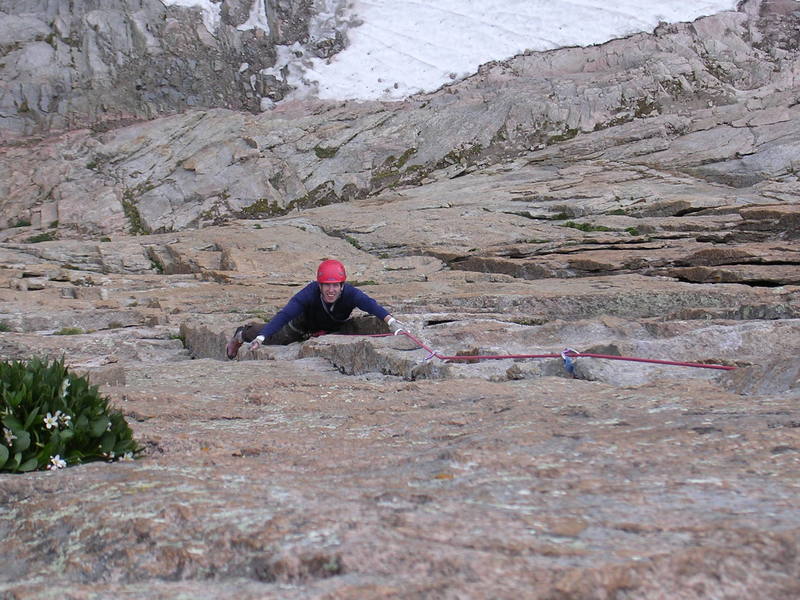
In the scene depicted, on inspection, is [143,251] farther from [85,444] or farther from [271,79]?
[271,79]

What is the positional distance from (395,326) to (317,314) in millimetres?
1641

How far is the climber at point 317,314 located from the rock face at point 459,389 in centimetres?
40

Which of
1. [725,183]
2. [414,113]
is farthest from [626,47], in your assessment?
[725,183]

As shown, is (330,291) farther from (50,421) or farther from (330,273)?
(50,421)

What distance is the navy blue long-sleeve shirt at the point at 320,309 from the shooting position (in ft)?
27.3

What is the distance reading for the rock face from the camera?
200cm

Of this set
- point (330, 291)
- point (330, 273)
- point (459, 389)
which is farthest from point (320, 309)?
point (459, 389)

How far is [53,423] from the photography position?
3.24m

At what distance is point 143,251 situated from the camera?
20031 mm

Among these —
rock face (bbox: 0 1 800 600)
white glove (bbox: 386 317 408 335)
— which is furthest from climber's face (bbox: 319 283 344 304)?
white glove (bbox: 386 317 408 335)

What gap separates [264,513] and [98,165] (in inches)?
1289

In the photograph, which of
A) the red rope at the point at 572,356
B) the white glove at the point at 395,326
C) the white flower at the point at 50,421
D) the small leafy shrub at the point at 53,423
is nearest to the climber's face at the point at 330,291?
the white glove at the point at 395,326

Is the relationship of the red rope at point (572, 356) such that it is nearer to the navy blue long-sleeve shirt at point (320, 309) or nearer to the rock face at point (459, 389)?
the rock face at point (459, 389)

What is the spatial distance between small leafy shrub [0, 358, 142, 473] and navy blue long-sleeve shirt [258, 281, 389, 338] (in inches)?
185
